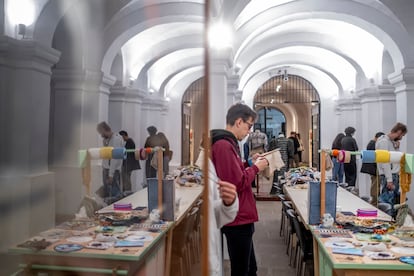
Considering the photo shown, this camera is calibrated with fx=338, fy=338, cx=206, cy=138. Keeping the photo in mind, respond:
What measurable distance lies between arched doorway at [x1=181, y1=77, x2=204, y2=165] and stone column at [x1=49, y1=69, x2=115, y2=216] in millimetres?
101

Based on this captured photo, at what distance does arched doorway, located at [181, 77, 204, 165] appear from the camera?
1.26ft

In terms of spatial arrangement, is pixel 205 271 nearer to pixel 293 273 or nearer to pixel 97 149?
pixel 97 149

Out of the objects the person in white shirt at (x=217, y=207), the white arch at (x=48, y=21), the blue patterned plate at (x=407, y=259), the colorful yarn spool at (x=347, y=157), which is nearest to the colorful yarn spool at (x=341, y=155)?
the colorful yarn spool at (x=347, y=157)

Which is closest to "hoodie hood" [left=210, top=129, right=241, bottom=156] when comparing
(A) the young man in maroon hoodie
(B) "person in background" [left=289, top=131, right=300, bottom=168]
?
(A) the young man in maroon hoodie

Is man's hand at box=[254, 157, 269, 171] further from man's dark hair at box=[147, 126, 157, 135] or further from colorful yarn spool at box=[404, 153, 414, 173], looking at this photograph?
man's dark hair at box=[147, 126, 157, 135]

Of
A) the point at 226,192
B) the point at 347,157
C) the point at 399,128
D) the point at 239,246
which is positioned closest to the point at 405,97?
the point at 399,128

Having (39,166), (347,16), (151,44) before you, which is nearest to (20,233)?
(39,166)

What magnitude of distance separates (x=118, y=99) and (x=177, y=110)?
9cm

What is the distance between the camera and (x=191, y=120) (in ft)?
1.33

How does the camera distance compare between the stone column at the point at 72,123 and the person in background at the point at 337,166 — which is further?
the person in background at the point at 337,166

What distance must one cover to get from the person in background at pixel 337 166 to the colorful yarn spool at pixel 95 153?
0.88 meters

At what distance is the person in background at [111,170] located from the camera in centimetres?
39

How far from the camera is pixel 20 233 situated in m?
0.33

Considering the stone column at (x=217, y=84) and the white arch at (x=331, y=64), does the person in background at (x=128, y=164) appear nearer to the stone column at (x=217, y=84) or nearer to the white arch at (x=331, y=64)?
the stone column at (x=217, y=84)
